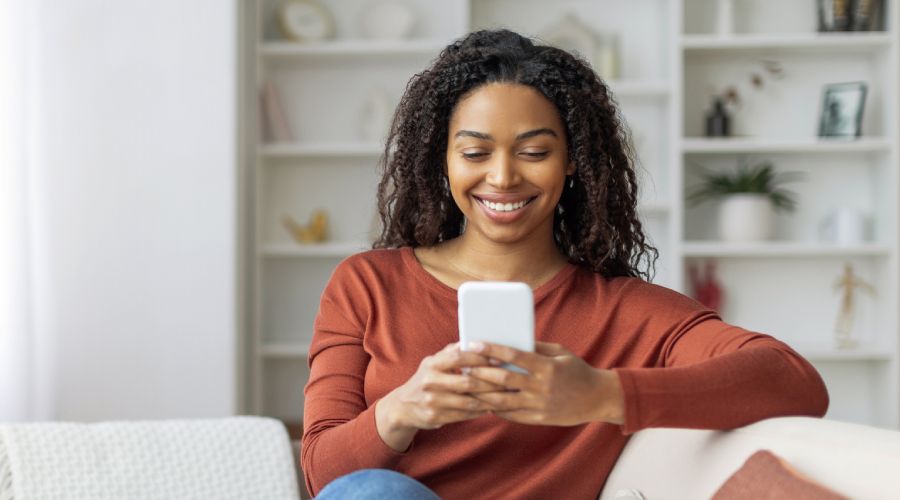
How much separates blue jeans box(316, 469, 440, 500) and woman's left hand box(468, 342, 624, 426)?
0.12 meters

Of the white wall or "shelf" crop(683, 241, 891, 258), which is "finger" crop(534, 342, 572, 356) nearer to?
the white wall

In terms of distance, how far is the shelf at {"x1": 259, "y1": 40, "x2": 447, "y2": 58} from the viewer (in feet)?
13.1

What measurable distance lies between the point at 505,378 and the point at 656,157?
3.06 m

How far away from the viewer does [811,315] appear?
13.8 ft

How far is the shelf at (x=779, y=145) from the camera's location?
3.96m

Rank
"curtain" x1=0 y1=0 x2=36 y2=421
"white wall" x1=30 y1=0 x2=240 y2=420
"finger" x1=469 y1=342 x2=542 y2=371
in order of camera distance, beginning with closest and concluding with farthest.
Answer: "finger" x1=469 y1=342 x2=542 y2=371
"curtain" x1=0 y1=0 x2=36 y2=421
"white wall" x1=30 y1=0 x2=240 y2=420

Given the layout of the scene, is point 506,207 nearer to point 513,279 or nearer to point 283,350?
point 513,279

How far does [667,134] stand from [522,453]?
2786 mm

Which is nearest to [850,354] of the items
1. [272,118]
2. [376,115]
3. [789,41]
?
[789,41]

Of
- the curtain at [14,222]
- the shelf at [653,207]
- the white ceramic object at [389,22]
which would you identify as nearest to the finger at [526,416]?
the curtain at [14,222]

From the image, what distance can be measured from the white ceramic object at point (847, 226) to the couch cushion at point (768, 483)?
9.82ft

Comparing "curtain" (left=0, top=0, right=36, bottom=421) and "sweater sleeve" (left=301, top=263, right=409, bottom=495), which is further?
"curtain" (left=0, top=0, right=36, bottom=421)

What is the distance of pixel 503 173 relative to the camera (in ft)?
5.08

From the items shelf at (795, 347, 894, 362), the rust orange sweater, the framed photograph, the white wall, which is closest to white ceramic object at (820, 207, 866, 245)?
the framed photograph
